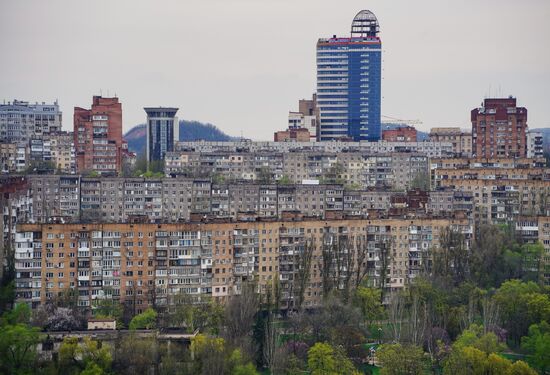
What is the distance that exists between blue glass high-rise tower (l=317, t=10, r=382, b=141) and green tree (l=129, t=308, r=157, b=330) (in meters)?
53.2

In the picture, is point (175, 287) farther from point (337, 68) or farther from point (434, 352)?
point (337, 68)

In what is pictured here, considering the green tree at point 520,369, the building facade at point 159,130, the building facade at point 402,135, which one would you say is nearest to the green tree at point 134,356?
the green tree at point 520,369

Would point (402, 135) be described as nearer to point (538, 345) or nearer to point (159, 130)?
point (159, 130)

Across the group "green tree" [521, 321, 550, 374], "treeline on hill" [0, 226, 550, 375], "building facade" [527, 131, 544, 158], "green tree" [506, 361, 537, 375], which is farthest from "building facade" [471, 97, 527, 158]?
"green tree" [506, 361, 537, 375]

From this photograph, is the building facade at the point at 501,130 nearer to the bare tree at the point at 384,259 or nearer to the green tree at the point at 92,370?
the bare tree at the point at 384,259

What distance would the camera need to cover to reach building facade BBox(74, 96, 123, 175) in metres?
81.5

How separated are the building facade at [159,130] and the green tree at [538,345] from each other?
1922 inches

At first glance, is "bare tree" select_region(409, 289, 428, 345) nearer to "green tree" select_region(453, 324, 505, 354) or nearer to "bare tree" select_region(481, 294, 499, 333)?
"green tree" select_region(453, 324, 505, 354)

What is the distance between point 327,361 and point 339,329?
3818mm

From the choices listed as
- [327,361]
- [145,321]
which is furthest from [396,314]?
[145,321]

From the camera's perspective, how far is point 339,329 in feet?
147

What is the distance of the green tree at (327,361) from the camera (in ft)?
133

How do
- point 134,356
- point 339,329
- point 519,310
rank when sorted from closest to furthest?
point 134,356, point 339,329, point 519,310

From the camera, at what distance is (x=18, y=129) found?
304ft
